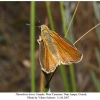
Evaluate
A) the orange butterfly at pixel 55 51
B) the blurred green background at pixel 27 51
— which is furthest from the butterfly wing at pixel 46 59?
the blurred green background at pixel 27 51

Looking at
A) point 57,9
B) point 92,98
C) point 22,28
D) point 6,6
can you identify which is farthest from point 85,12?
point 92,98

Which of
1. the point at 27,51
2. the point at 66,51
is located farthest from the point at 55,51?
the point at 27,51

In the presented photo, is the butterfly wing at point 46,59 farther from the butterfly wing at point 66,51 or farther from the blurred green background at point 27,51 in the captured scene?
the blurred green background at point 27,51

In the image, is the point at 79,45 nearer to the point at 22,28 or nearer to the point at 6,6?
the point at 22,28

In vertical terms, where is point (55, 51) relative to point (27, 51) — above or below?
below

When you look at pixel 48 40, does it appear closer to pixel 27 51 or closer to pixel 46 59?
pixel 46 59

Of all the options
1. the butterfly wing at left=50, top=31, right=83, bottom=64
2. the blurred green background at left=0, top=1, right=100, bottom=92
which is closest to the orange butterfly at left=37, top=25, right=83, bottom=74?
the butterfly wing at left=50, top=31, right=83, bottom=64
